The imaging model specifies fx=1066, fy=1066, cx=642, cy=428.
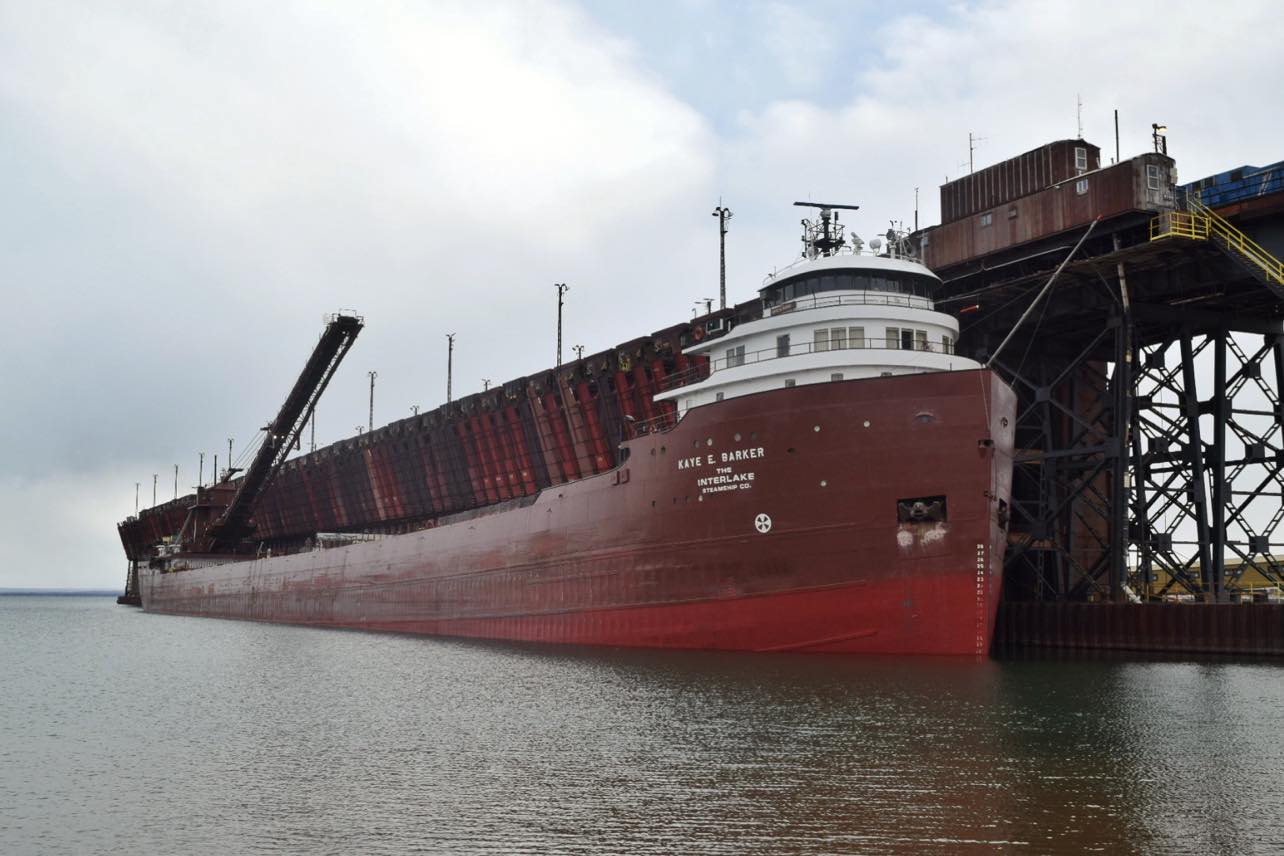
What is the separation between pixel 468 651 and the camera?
29.3 m

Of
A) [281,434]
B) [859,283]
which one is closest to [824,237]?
[859,283]

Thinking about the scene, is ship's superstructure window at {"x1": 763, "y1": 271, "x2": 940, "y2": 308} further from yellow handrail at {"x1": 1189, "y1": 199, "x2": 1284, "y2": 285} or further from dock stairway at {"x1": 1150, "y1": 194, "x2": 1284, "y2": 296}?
yellow handrail at {"x1": 1189, "y1": 199, "x2": 1284, "y2": 285}

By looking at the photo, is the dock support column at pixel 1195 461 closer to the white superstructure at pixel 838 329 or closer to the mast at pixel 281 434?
the white superstructure at pixel 838 329

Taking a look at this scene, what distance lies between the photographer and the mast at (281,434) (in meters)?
46.0

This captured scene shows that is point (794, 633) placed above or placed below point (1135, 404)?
below

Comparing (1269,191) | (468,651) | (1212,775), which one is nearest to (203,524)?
(468,651)

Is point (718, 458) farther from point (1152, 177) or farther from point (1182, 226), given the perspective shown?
point (1152, 177)

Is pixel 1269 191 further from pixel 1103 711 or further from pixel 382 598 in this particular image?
pixel 382 598

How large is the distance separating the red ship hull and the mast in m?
20.0

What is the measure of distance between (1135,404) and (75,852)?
27.7m

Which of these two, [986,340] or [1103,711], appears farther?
[986,340]

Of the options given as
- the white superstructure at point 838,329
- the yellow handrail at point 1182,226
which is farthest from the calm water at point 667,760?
the yellow handrail at point 1182,226

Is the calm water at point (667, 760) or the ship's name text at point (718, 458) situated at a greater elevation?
the ship's name text at point (718, 458)

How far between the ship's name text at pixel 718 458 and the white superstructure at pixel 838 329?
1.88 meters
